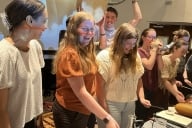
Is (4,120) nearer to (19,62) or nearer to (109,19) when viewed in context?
(19,62)

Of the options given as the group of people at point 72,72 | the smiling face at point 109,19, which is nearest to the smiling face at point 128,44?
the group of people at point 72,72

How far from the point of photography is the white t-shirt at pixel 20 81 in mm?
1011

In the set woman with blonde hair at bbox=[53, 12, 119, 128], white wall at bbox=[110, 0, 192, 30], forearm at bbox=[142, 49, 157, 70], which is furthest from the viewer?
white wall at bbox=[110, 0, 192, 30]

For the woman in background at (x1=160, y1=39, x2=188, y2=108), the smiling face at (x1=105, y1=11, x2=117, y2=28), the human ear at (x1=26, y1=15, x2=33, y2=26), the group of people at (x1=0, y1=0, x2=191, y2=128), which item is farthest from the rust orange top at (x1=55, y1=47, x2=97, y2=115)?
the smiling face at (x1=105, y1=11, x2=117, y2=28)

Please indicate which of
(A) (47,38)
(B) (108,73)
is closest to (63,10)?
(A) (47,38)

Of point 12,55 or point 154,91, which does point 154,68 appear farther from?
point 12,55

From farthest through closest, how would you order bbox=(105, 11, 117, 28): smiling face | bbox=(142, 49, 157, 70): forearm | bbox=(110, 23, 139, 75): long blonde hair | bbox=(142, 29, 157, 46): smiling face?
bbox=(105, 11, 117, 28): smiling face → bbox=(142, 29, 157, 46): smiling face → bbox=(142, 49, 157, 70): forearm → bbox=(110, 23, 139, 75): long blonde hair

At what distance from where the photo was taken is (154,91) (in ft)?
7.19

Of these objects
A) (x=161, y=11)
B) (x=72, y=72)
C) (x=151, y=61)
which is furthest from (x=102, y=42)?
(x=161, y=11)

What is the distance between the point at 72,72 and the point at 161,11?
3.41 meters

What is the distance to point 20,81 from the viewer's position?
41.7 inches

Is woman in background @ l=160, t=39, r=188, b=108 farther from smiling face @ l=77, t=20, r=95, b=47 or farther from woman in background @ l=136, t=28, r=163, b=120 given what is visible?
smiling face @ l=77, t=20, r=95, b=47

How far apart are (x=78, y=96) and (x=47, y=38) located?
279 cm

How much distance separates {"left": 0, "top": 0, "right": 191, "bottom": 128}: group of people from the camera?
105 centimetres
